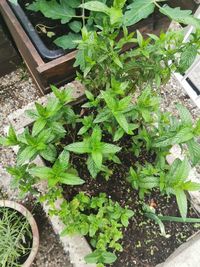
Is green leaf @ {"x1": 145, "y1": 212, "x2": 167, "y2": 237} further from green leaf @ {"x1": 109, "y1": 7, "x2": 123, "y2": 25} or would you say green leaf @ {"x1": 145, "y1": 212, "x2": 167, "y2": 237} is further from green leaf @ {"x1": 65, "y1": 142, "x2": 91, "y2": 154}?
green leaf @ {"x1": 109, "y1": 7, "x2": 123, "y2": 25}

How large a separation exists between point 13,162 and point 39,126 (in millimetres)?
734

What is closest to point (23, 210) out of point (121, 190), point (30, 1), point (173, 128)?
point (121, 190)

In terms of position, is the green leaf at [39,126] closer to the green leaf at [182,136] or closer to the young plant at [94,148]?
the young plant at [94,148]

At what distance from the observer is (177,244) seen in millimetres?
1407

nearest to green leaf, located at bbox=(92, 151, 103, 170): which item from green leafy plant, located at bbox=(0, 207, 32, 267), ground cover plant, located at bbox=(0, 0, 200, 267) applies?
ground cover plant, located at bbox=(0, 0, 200, 267)

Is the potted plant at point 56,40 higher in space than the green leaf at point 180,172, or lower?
higher

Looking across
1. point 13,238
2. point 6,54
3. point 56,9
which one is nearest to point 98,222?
point 13,238

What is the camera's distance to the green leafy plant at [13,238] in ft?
4.50

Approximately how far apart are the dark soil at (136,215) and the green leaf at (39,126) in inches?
15.3

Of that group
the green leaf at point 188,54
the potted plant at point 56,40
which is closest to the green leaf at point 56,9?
the potted plant at point 56,40

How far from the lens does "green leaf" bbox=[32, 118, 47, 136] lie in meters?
1.01

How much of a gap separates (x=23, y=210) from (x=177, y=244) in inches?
24.5

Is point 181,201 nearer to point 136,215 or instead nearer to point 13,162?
point 136,215

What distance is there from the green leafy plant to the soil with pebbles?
151 millimetres
